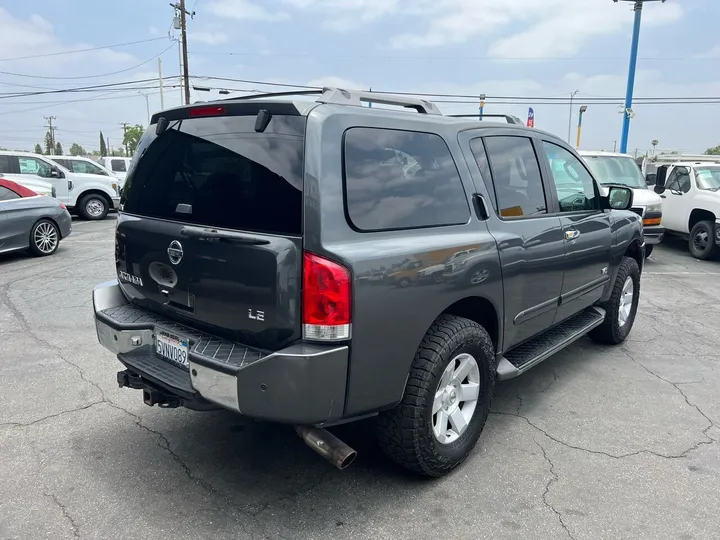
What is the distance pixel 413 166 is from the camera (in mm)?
2869

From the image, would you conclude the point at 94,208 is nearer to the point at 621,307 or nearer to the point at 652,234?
the point at 652,234

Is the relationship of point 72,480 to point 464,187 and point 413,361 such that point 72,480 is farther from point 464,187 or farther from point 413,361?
point 464,187

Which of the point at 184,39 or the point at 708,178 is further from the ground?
the point at 184,39

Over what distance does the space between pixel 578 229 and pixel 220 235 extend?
2810 millimetres

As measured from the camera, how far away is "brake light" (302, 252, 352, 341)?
91.3 inches

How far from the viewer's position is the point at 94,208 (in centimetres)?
1600

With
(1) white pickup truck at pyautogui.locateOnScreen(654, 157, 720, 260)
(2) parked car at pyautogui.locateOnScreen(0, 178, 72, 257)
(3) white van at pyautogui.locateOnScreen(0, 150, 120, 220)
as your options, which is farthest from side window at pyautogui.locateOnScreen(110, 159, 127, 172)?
(1) white pickup truck at pyautogui.locateOnScreen(654, 157, 720, 260)

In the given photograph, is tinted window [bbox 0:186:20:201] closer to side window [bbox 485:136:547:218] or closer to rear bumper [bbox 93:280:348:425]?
rear bumper [bbox 93:280:348:425]

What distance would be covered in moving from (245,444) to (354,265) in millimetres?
1588

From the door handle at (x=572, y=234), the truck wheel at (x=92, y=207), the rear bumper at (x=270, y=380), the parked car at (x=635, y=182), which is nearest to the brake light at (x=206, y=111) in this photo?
the rear bumper at (x=270, y=380)

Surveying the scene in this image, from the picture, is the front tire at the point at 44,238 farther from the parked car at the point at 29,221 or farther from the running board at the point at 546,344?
the running board at the point at 546,344

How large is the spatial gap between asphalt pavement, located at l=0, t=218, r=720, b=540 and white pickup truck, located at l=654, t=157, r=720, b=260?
691 centimetres

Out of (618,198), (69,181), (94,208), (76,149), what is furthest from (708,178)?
(76,149)

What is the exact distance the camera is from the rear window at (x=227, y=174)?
244cm
